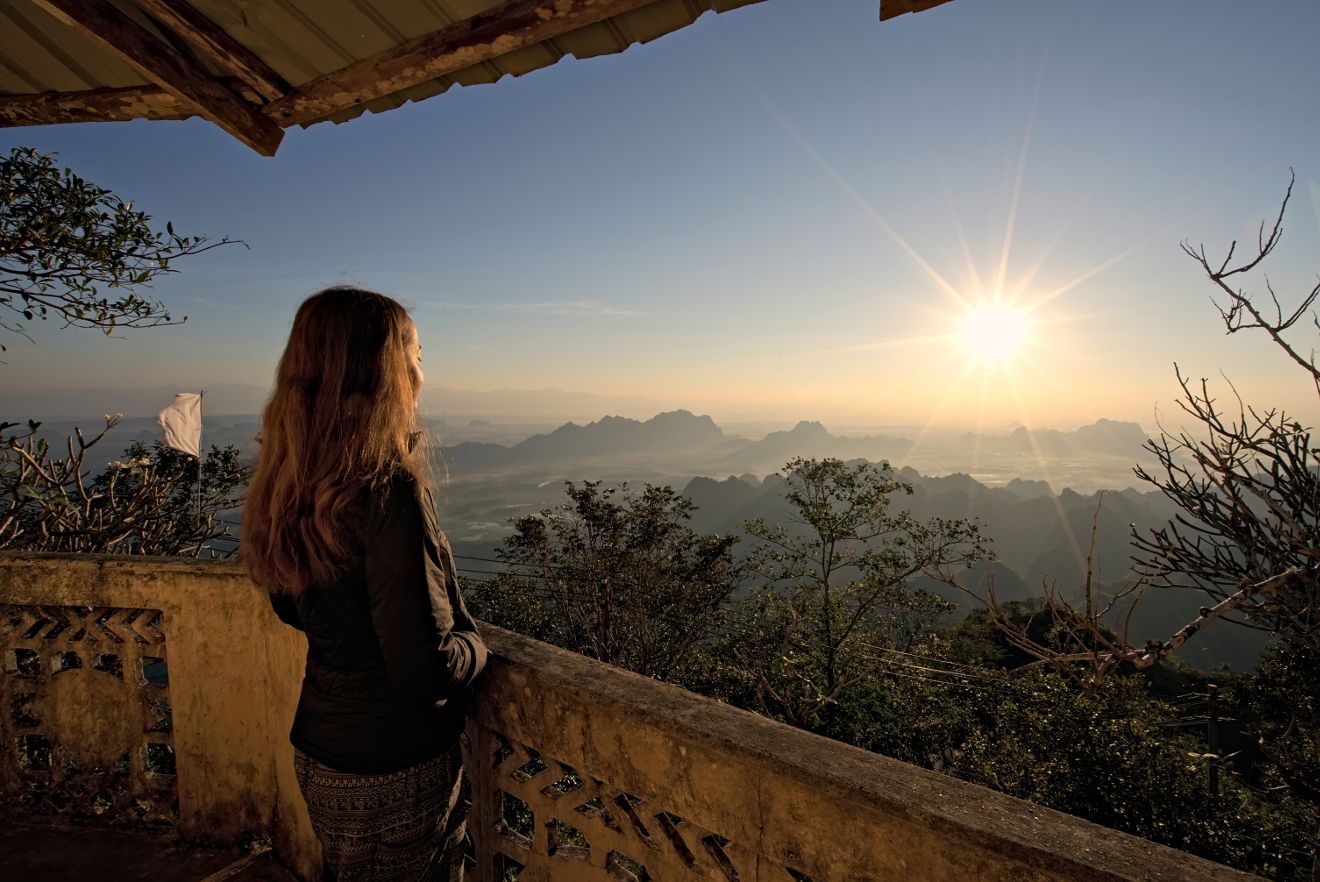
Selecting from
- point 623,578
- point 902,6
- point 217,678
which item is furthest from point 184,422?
point 902,6

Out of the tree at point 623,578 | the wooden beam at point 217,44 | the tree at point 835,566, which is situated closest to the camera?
the wooden beam at point 217,44

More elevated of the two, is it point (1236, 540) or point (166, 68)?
point (166, 68)

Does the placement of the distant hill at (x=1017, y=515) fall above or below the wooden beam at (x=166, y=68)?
below

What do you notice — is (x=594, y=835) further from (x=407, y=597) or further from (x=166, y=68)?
(x=166, y=68)

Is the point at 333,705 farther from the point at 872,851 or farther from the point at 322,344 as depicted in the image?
the point at 872,851

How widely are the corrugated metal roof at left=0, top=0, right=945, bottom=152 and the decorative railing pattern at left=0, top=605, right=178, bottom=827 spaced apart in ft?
6.49

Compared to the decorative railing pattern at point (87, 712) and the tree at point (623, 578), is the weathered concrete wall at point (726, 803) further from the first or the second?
the tree at point (623, 578)

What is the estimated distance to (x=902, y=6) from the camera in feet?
4.43

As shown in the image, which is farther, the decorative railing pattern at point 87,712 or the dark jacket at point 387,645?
the decorative railing pattern at point 87,712

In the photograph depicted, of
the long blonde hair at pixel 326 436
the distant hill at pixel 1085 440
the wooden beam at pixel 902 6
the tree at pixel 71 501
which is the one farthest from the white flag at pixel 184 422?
the distant hill at pixel 1085 440

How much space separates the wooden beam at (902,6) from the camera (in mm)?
1326

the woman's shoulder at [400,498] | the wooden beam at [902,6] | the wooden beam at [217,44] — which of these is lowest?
the woman's shoulder at [400,498]

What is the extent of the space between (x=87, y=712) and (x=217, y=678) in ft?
2.29

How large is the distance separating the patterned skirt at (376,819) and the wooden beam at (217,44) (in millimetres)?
2036
